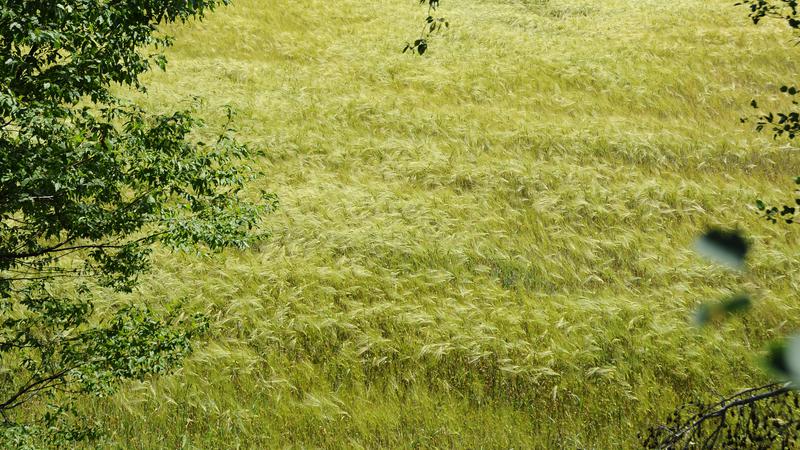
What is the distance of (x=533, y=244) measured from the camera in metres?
9.38

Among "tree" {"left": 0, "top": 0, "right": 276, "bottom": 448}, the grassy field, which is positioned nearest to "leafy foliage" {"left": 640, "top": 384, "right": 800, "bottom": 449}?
the grassy field

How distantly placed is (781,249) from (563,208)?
10.1ft

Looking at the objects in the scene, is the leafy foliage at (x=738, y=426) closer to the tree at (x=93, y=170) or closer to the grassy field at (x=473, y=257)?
the grassy field at (x=473, y=257)

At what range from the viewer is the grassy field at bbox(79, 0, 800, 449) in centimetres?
630

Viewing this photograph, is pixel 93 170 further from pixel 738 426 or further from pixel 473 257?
pixel 473 257

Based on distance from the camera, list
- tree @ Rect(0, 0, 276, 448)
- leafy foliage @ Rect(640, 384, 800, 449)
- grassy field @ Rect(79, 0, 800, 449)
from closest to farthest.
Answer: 1. leafy foliage @ Rect(640, 384, 800, 449)
2. tree @ Rect(0, 0, 276, 448)
3. grassy field @ Rect(79, 0, 800, 449)

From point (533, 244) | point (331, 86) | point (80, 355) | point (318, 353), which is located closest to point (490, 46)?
point (331, 86)

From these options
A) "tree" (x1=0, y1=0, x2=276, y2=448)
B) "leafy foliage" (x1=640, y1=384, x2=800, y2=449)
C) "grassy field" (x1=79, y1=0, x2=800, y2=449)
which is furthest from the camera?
"grassy field" (x1=79, y1=0, x2=800, y2=449)

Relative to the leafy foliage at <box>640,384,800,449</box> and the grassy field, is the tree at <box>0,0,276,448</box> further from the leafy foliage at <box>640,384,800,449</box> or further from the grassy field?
the leafy foliage at <box>640,384,800,449</box>

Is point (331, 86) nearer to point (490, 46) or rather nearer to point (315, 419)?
point (490, 46)

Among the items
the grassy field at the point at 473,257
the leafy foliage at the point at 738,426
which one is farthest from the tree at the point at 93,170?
the leafy foliage at the point at 738,426

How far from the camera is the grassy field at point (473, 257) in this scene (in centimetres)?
630

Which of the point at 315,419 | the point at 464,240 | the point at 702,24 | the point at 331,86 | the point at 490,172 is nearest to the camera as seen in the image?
the point at 315,419

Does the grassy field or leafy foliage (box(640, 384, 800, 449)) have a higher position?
leafy foliage (box(640, 384, 800, 449))
